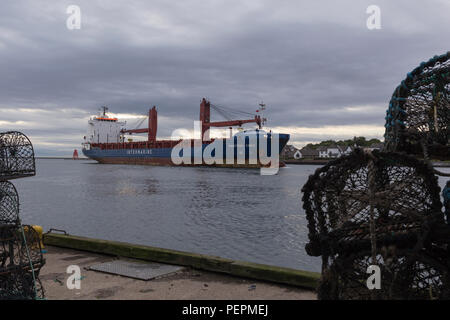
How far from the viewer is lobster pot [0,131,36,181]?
171 inches

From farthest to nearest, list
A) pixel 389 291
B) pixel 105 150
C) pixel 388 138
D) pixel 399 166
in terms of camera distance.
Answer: pixel 105 150
pixel 388 138
pixel 399 166
pixel 389 291

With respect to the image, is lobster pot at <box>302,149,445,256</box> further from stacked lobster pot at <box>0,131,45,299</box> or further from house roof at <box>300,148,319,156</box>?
house roof at <box>300,148,319,156</box>

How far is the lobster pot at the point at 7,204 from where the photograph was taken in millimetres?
4301

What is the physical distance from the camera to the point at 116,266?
6.00m

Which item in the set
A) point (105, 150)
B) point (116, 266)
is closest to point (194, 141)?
point (105, 150)

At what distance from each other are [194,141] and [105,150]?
28.2m

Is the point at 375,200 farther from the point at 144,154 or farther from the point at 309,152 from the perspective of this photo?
the point at 309,152

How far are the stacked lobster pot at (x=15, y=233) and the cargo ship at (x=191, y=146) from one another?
61.9 m

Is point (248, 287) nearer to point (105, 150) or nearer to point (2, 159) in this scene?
point (2, 159)

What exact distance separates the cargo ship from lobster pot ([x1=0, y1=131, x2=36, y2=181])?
61.9 meters

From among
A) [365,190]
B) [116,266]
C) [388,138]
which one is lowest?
[116,266]

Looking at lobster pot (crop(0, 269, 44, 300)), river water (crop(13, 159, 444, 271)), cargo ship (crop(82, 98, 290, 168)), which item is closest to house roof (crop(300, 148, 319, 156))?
cargo ship (crop(82, 98, 290, 168))

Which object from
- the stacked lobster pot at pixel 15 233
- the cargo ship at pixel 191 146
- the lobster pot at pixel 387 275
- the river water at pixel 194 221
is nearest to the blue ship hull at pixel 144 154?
the cargo ship at pixel 191 146

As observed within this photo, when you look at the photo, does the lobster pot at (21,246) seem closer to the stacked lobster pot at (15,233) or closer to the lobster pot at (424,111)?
the stacked lobster pot at (15,233)
